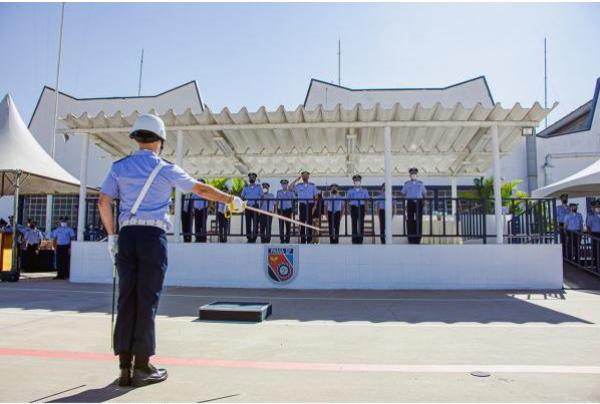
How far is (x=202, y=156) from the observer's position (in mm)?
13570

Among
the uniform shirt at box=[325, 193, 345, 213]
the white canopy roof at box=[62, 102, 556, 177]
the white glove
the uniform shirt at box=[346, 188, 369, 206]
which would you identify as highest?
the white canopy roof at box=[62, 102, 556, 177]

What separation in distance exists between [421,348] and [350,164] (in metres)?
10.4

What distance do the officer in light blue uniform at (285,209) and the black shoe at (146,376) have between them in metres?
6.87

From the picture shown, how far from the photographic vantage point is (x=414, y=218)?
33.4ft

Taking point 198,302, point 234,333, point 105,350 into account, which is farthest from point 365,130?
point 105,350

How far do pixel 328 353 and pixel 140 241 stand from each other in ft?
6.79

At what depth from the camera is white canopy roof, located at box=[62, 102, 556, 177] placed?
31.9 ft

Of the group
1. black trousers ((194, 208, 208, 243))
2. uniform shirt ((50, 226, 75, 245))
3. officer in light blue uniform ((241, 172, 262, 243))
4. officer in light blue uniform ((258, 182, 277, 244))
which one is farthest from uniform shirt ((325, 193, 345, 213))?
uniform shirt ((50, 226, 75, 245))

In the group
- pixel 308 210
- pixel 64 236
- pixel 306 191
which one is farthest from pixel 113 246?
pixel 64 236

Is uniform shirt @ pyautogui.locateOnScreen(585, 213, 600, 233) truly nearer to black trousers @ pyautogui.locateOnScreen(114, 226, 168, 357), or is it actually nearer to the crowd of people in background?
the crowd of people in background

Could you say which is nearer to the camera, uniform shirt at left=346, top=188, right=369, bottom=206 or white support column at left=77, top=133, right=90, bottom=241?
uniform shirt at left=346, top=188, right=369, bottom=206

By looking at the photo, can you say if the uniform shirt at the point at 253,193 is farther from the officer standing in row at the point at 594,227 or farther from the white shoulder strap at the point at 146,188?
the officer standing in row at the point at 594,227

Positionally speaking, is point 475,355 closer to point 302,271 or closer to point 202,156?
point 302,271

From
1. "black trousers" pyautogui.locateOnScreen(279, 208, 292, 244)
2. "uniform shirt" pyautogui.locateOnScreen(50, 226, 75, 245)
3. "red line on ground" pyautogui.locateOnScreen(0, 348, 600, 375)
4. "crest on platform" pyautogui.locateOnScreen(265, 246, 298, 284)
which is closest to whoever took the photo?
"red line on ground" pyautogui.locateOnScreen(0, 348, 600, 375)
